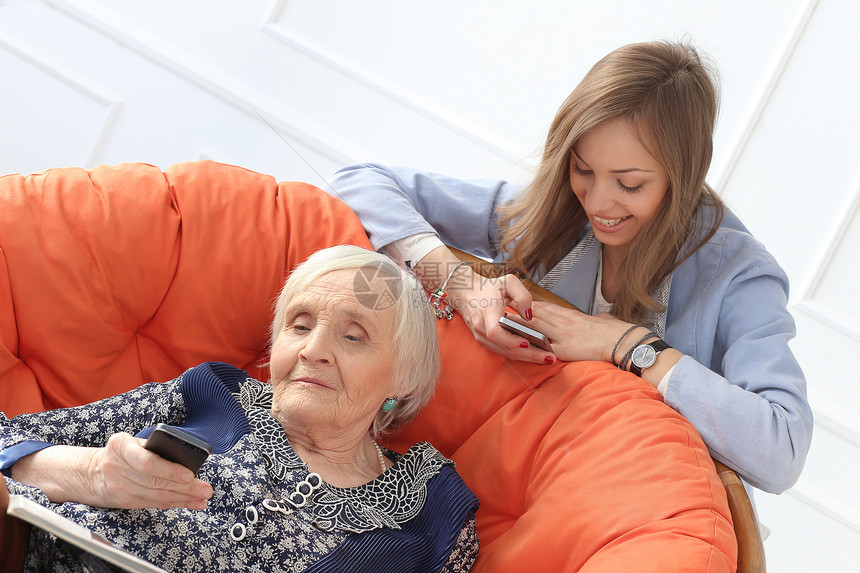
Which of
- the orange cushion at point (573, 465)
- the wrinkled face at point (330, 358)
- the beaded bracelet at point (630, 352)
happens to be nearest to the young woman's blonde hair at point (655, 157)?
the beaded bracelet at point (630, 352)

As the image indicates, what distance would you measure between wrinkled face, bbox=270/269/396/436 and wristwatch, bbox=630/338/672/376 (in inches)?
20.1

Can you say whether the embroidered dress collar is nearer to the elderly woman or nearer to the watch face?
the elderly woman

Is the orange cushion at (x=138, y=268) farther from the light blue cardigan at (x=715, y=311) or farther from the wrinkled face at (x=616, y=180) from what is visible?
the wrinkled face at (x=616, y=180)

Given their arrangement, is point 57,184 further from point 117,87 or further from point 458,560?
point 117,87

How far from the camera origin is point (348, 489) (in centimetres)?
133

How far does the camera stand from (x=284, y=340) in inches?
53.4

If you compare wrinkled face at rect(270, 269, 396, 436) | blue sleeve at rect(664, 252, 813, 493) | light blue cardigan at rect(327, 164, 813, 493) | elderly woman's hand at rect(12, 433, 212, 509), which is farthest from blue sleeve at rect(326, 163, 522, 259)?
elderly woman's hand at rect(12, 433, 212, 509)

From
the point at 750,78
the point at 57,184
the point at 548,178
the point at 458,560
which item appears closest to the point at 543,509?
the point at 458,560

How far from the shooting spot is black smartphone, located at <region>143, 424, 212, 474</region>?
918 millimetres

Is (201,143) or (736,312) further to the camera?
(201,143)

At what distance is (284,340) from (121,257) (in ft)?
1.28

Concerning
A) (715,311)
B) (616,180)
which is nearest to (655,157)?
(616,180)

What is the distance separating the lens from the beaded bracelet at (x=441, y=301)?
5.35 feet

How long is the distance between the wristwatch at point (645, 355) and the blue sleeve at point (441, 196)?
1.62ft
